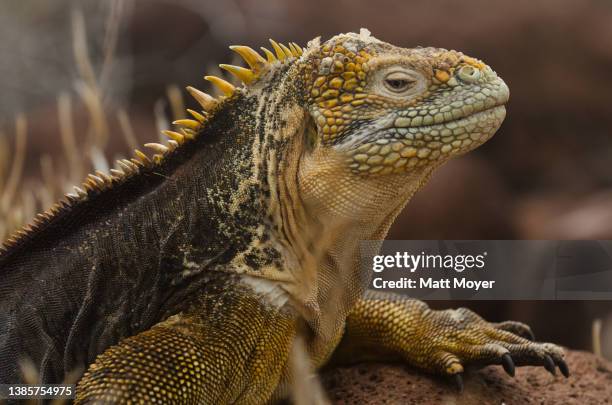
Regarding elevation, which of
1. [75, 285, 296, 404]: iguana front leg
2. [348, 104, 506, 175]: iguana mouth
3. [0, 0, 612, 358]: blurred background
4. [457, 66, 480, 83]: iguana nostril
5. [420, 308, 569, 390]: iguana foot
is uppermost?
[0, 0, 612, 358]: blurred background

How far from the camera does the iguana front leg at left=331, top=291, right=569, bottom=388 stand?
99.6 inches

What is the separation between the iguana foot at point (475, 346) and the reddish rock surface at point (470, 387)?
6 cm

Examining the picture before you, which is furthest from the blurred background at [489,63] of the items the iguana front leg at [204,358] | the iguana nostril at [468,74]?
the iguana nostril at [468,74]

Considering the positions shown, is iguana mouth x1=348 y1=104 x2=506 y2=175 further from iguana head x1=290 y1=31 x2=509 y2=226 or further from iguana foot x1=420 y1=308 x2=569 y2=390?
iguana foot x1=420 y1=308 x2=569 y2=390

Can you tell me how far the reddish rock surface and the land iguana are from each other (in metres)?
0.26

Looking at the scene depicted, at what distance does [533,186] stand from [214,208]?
103 inches

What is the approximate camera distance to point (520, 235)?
4.16m

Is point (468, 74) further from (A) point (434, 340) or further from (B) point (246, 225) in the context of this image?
(A) point (434, 340)

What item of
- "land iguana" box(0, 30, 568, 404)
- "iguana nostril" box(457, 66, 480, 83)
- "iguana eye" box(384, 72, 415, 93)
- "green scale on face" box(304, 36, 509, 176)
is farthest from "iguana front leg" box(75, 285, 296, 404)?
"iguana nostril" box(457, 66, 480, 83)

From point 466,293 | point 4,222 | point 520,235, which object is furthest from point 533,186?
point 4,222

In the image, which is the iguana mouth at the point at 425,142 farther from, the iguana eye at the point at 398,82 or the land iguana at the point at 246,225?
the iguana eye at the point at 398,82

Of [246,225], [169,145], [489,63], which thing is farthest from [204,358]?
[489,63]

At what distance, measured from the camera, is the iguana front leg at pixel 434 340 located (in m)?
2.53

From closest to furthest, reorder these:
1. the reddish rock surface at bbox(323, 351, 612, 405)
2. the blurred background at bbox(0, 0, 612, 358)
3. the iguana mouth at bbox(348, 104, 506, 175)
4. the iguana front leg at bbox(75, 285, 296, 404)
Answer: the iguana front leg at bbox(75, 285, 296, 404) → the iguana mouth at bbox(348, 104, 506, 175) → the reddish rock surface at bbox(323, 351, 612, 405) → the blurred background at bbox(0, 0, 612, 358)
